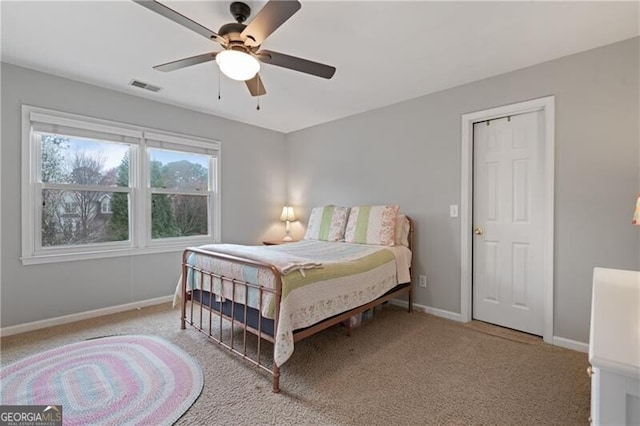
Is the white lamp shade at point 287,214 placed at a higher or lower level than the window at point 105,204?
lower

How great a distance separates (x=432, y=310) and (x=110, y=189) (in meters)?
3.81

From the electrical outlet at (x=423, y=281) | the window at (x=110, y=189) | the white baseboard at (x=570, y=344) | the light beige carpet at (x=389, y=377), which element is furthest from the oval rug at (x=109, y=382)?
the white baseboard at (x=570, y=344)

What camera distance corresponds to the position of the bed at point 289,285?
1.90m

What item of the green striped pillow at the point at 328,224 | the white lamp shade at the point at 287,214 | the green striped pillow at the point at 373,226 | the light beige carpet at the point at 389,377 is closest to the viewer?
the light beige carpet at the point at 389,377

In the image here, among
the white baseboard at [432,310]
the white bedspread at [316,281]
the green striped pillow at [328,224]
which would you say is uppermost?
the green striped pillow at [328,224]

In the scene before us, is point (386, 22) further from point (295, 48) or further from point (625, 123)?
point (625, 123)

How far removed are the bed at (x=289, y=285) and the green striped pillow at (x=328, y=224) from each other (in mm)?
193

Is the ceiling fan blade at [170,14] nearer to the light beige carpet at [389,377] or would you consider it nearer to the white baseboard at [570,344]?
the light beige carpet at [389,377]

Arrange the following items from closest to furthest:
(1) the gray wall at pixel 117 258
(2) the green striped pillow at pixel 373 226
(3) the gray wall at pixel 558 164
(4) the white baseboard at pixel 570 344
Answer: (3) the gray wall at pixel 558 164
(4) the white baseboard at pixel 570 344
(1) the gray wall at pixel 117 258
(2) the green striped pillow at pixel 373 226

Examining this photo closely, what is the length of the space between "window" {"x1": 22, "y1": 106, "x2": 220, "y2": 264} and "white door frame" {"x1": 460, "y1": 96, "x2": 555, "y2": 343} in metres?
3.11

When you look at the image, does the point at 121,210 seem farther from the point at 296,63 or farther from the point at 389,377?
the point at 389,377

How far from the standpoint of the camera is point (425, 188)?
3.31 meters

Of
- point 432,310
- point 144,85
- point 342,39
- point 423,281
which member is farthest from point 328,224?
point 144,85

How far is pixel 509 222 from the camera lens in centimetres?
283
